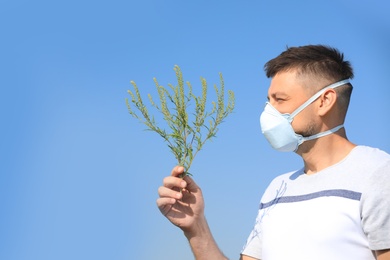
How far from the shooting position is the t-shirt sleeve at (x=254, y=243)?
4.71 meters

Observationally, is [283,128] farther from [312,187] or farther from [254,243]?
[254,243]

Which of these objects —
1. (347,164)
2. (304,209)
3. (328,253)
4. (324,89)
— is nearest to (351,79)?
(324,89)

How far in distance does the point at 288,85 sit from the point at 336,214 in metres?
1.27

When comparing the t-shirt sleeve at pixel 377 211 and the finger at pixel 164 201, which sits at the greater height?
the finger at pixel 164 201

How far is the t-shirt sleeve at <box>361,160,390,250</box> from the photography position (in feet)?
12.2

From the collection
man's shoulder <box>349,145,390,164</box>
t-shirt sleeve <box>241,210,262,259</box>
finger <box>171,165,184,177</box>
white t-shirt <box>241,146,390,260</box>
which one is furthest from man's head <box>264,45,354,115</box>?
finger <box>171,165,184,177</box>

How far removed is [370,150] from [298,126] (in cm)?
69

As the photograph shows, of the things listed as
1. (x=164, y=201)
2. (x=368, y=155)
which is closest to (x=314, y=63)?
(x=368, y=155)

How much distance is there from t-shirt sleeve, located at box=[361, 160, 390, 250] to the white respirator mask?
78cm

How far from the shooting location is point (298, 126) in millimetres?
4652

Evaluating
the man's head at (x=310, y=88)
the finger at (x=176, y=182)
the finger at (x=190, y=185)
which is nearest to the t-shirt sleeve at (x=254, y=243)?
the finger at (x=190, y=185)

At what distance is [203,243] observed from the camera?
464cm

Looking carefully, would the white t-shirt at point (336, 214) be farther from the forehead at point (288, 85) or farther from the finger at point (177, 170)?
the finger at point (177, 170)

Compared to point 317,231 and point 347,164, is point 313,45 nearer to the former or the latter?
point 347,164
